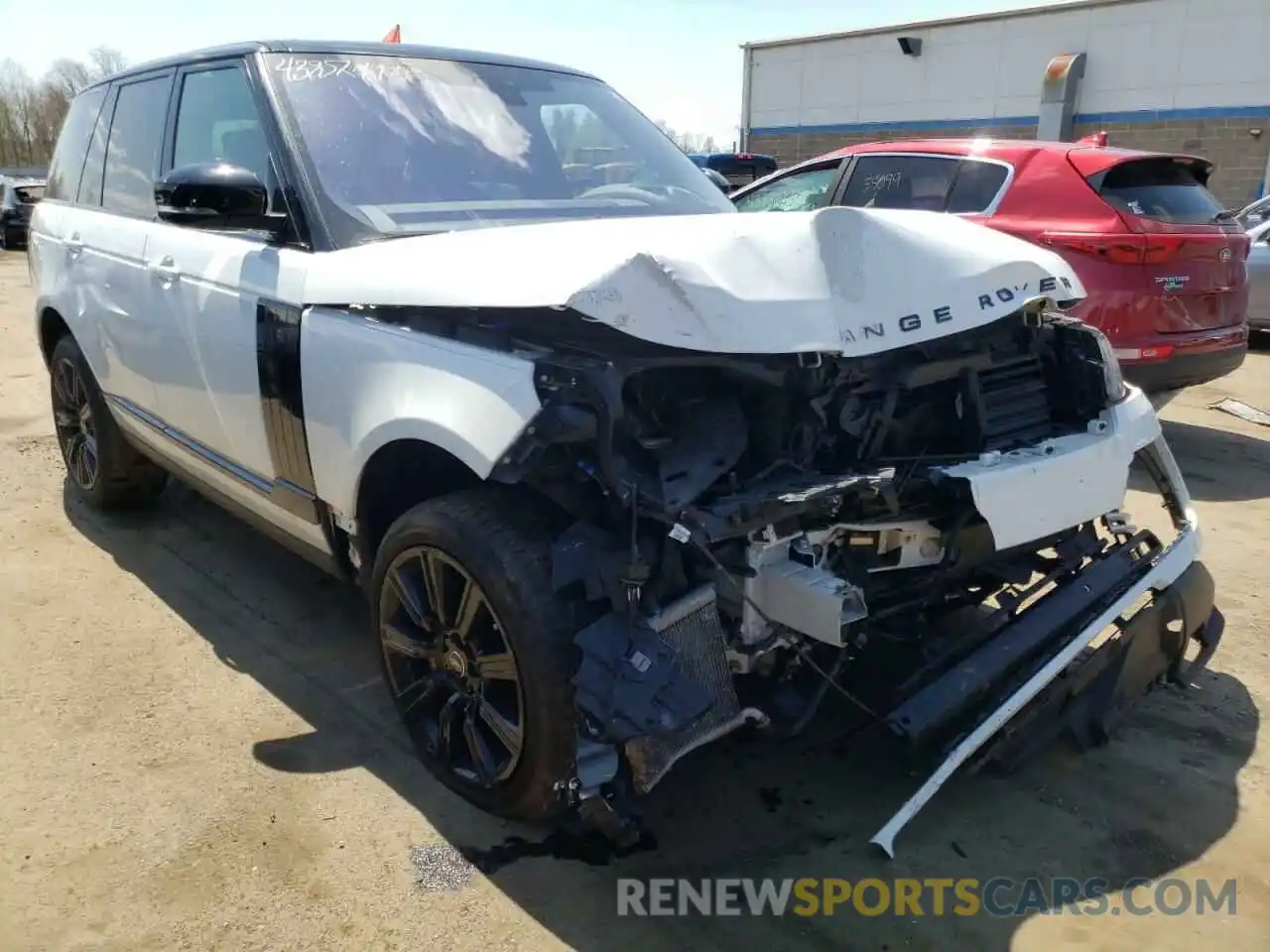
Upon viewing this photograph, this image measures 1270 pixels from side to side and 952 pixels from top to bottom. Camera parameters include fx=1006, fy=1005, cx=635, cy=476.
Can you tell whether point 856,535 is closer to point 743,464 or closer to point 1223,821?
point 743,464

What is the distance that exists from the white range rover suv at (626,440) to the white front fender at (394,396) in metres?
0.01

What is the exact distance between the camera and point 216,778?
2.93 meters

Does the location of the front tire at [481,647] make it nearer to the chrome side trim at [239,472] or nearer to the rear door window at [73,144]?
the chrome side trim at [239,472]

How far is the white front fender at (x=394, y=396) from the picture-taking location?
231 centimetres

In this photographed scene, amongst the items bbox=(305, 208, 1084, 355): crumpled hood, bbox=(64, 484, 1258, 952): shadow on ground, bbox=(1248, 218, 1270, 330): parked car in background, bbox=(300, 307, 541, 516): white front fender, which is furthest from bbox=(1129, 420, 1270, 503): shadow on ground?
bbox=(300, 307, 541, 516): white front fender

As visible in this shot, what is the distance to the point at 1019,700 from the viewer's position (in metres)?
2.60

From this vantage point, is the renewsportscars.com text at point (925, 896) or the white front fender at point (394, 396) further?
the renewsportscars.com text at point (925, 896)

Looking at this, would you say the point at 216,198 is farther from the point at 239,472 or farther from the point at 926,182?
the point at 926,182

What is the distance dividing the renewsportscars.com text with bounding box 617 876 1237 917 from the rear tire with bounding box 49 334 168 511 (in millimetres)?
3466

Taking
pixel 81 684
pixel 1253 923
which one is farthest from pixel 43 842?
pixel 1253 923

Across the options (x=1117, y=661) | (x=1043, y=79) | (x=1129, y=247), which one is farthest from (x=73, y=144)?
(x=1043, y=79)

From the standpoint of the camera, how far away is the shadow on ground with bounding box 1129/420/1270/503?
5.65 meters

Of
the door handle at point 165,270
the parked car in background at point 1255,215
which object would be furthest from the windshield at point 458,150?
the parked car in background at point 1255,215

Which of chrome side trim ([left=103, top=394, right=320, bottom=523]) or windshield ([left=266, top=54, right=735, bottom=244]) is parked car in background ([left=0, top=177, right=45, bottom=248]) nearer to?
chrome side trim ([left=103, top=394, right=320, bottom=523])
